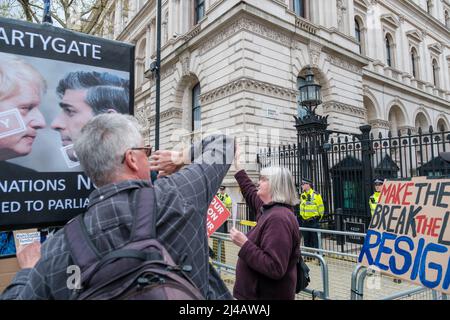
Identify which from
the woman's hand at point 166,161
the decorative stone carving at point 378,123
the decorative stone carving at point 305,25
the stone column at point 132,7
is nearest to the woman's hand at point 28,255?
the woman's hand at point 166,161

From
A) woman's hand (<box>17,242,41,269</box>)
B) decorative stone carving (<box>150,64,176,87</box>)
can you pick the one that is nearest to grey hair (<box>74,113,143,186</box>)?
woman's hand (<box>17,242,41,269</box>)

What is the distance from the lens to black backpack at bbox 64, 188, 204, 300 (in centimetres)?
100

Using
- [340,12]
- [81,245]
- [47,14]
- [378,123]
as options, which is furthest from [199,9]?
[81,245]

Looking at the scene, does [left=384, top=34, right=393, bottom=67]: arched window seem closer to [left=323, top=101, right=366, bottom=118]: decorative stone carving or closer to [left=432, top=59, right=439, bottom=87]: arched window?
[left=432, top=59, right=439, bottom=87]: arched window

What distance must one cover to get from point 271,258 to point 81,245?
1.46 metres

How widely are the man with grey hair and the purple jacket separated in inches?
27.6

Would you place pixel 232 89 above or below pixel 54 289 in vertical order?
above

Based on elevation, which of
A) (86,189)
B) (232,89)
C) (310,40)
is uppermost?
(310,40)

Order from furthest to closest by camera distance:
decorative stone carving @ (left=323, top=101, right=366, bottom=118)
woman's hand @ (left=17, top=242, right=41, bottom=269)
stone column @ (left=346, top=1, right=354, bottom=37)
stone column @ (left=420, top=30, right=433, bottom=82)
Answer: stone column @ (left=420, top=30, right=433, bottom=82) < stone column @ (left=346, top=1, right=354, bottom=37) < decorative stone carving @ (left=323, top=101, right=366, bottom=118) < woman's hand @ (left=17, top=242, right=41, bottom=269)

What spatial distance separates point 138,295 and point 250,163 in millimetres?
12791

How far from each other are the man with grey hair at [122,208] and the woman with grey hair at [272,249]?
0.71m

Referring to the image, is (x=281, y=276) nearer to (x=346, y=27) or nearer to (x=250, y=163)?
(x=250, y=163)

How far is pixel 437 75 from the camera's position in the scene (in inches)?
1291
